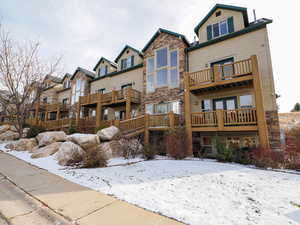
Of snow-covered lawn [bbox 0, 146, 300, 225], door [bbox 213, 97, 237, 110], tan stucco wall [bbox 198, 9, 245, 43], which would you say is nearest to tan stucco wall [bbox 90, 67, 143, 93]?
tan stucco wall [bbox 198, 9, 245, 43]

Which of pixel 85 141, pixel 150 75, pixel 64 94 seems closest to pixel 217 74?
pixel 150 75

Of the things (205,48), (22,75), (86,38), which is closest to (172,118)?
(205,48)

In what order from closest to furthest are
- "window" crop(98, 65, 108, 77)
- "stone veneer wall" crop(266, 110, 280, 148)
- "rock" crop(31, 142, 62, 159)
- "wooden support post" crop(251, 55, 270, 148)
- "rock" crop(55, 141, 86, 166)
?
"rock" crop(55, 141, 86, 166) < "wooden support post" crop(251, 55, 270, 148) < "rock" crop(31, 142, 62, 159) < "stone veneer wall" crop(266, 110, 280, 148) < "window" crop(98, 65, 108, 77)

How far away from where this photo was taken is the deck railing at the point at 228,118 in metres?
8.48

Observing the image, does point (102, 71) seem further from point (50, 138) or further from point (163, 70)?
point (50, 138)

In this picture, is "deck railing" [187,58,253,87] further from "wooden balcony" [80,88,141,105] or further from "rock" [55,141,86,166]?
"rock" [55,141,86,166]

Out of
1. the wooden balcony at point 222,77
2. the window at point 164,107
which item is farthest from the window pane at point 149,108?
the wooden balcony at point 222,77

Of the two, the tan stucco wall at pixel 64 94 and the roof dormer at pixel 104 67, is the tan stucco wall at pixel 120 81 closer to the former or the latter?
the roof dormer at pixel 104 67

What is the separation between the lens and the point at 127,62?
17.4 meters

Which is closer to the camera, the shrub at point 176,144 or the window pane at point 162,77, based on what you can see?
the shrub at point 176,144

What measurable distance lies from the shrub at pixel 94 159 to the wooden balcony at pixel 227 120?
6.33m

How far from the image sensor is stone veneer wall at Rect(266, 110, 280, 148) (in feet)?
28.9

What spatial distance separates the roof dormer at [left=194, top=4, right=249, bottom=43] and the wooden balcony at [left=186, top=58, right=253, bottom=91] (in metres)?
3.49

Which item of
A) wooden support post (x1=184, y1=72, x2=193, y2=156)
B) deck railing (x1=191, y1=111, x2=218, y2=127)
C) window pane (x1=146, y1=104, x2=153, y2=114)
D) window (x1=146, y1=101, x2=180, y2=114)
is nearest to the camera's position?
wooden support post (x1=184, y1=72, x2=193, y2=156)
